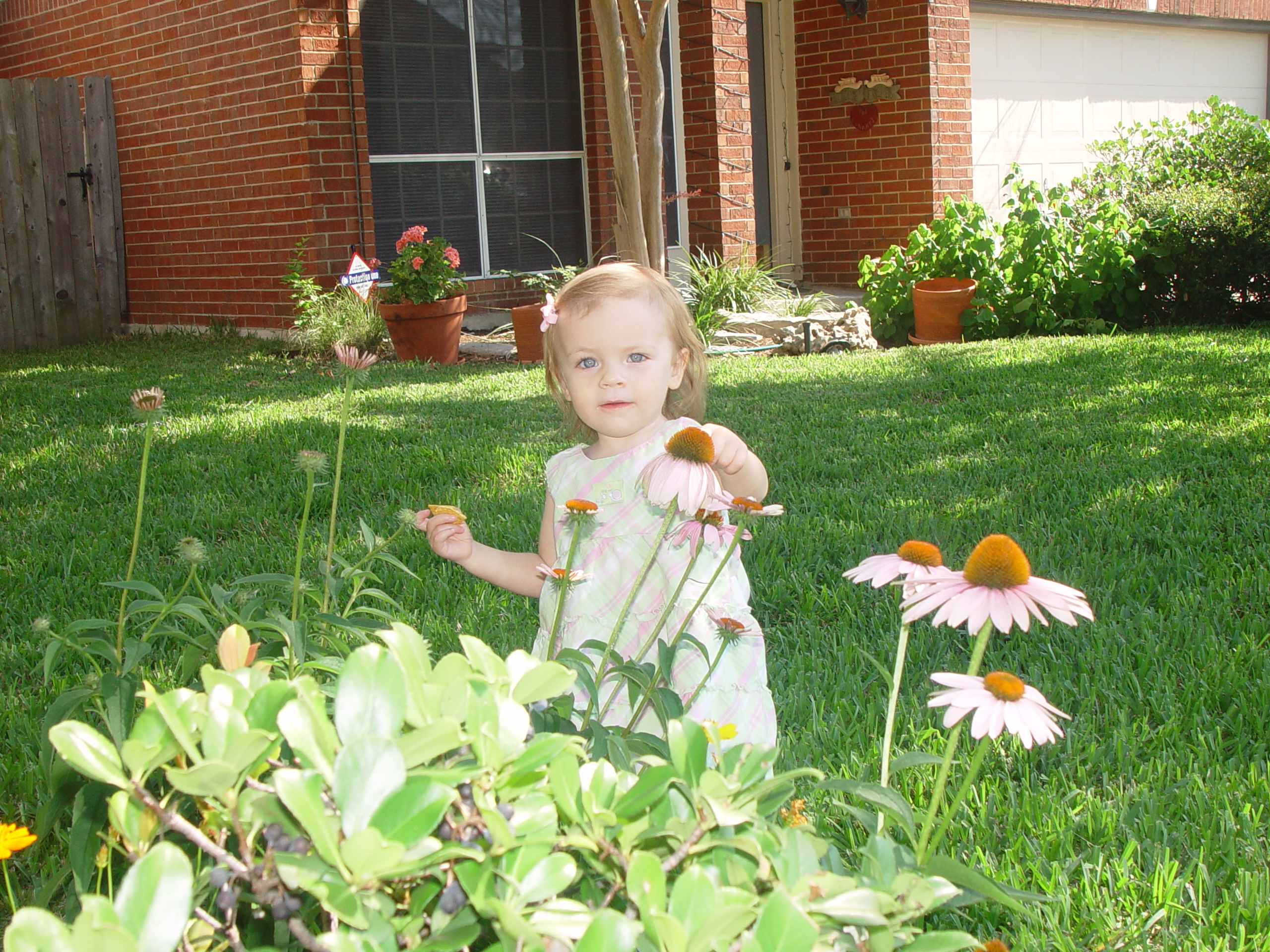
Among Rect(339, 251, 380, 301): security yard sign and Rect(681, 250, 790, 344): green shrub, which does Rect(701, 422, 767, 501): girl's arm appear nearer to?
Rect(339, 251, 380, 301): security yard sign

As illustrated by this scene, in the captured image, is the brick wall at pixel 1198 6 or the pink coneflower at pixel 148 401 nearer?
the pink coneflower at pixel 148 401

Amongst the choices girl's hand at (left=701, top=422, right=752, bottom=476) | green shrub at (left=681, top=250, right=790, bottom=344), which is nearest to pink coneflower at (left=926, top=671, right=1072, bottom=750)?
girl's hand at (left=701, top=422, right=752, bottom=476)

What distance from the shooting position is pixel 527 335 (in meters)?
7.15

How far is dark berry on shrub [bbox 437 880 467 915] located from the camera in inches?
30.3

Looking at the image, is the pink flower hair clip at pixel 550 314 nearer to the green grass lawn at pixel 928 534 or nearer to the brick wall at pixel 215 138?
the green grass lawn at pixel 928 534

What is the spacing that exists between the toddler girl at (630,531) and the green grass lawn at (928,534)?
26 cm

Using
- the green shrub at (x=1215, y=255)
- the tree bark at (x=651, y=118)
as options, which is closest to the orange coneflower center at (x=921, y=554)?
the tree bark at (x=651, y=118)

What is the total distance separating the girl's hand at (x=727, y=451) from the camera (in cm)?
177

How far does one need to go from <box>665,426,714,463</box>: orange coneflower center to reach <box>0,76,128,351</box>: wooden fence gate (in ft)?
28.4

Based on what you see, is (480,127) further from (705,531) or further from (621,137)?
(705,531)

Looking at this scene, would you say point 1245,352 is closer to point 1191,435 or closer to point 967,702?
point 1191,435

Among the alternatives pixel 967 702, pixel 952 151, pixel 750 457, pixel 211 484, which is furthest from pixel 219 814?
pixel 952 151

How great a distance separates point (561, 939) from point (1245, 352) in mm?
6266

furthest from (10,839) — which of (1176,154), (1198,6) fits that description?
(1198,6)
